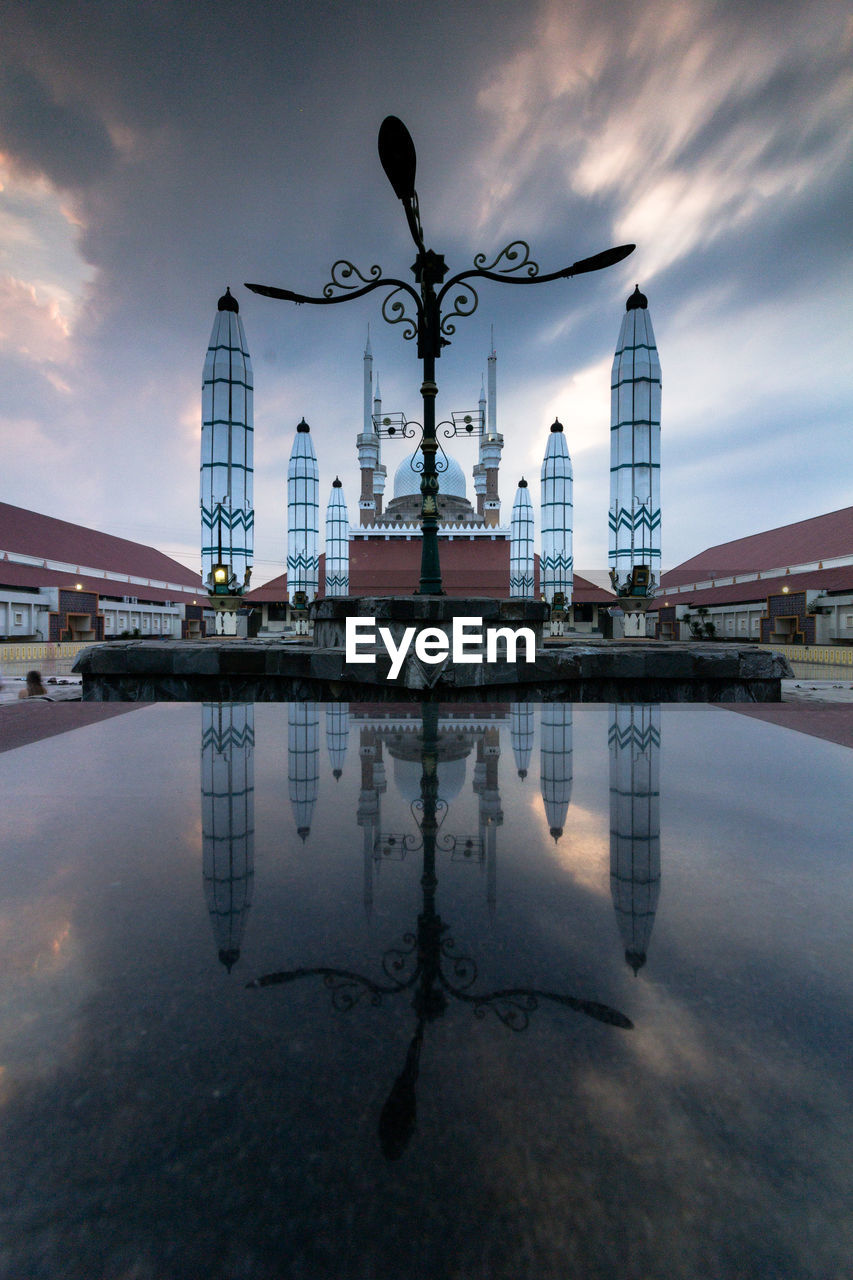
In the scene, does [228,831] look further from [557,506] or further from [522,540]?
[522,540]

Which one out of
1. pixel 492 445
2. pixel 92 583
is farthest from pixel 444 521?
pixel 92 583

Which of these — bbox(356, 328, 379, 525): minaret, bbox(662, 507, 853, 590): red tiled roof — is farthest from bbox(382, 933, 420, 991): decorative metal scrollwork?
bbox(356, 328, 379, 525): minaret

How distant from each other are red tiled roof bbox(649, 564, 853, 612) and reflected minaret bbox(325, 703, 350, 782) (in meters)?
21.2

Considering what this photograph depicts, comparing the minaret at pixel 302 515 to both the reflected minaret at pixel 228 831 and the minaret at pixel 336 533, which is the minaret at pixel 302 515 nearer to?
the minaret at pixel 336 533

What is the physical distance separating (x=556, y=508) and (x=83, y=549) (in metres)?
28.6

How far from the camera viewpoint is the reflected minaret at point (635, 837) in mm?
1143

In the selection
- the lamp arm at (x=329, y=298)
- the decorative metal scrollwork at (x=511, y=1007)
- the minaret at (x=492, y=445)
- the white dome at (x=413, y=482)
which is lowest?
the decorative metal scrollwork at (x=511, y=1007)

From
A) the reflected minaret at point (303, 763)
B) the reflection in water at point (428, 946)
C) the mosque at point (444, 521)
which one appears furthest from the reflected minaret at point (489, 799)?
the mosque at point (444, 521)

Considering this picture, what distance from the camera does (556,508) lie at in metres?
16.0

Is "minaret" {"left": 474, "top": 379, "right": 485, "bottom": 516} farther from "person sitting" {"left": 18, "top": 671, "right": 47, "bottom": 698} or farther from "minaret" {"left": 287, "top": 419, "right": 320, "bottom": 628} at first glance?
"person sitting" {"left": 18, "top": 671, "right": 47, "bottom": 698}

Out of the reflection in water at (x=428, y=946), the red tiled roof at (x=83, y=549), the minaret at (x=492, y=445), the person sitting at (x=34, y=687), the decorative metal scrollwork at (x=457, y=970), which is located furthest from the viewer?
the minaret at (x=492, y=445)

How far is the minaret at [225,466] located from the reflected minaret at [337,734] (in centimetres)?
723

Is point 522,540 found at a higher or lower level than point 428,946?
higher

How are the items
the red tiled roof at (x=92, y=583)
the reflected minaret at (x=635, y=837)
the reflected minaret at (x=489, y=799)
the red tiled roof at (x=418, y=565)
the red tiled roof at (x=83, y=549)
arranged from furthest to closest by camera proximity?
the red tiled roof at (x=83, y=549) → the red tiled roof at (x=418, y=565) → the red tiled roof at (x=92, y=583) → the reflected minaret at (x=489, y=799) → the reflected minaret at (x=635, y=837)
